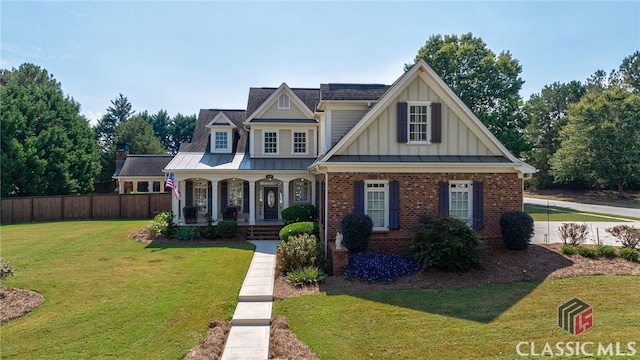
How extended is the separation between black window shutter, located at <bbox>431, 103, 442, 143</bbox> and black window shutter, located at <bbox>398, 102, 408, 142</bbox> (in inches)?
39.8

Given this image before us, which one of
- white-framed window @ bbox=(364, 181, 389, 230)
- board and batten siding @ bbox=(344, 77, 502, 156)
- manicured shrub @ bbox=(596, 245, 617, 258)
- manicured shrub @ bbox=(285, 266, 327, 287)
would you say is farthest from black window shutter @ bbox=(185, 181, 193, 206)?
manicured shrub @ bbox=(596, 245, 617, 258)

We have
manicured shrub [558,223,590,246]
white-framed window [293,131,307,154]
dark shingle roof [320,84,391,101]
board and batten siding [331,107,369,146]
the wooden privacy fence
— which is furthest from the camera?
the wooden privacy fence

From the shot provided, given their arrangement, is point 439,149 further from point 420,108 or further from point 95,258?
point 95,258

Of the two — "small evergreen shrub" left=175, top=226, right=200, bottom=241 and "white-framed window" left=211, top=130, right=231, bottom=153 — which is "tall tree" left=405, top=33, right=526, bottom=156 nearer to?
"white-framed window" left=211, top=130, right=231, bottom=153

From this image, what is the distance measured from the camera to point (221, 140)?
21250mm

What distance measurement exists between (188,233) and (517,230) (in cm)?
1403

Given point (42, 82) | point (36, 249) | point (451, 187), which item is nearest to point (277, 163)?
point (451, 187)

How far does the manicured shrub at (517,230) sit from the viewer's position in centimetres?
1177

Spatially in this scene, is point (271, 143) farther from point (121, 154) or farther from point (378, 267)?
point (121, 154)

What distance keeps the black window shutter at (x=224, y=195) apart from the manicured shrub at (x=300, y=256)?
974 centimetres

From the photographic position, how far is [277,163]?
19609 millimetres

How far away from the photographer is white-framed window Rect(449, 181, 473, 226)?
12.6 meters

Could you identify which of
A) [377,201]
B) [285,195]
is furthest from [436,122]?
[285,195]

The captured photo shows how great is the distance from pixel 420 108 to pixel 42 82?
58097 millimetres
